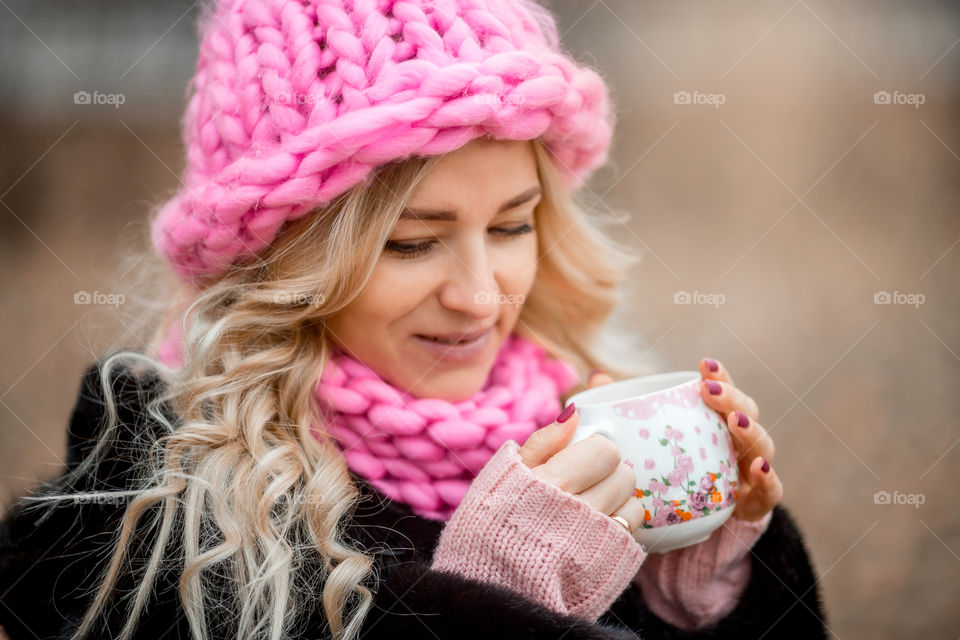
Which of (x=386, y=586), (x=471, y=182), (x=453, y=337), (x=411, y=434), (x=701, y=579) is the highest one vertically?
(x=471, y=182)

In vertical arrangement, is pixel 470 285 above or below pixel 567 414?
above

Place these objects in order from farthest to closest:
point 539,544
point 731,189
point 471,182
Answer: point 731,189, point 471,182, point 539,544

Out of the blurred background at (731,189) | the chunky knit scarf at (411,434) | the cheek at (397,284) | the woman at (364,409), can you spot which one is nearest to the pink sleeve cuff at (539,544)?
the woman at (364,409)

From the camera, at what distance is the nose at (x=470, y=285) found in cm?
123

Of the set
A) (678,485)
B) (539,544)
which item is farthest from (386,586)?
(678,485)

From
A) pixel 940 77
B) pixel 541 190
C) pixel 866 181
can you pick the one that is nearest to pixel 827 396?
pixel 866 181

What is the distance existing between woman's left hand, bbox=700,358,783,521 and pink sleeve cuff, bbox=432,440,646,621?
26cm

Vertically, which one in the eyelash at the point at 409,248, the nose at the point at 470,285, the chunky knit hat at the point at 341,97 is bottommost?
the nose at the point at 470,285

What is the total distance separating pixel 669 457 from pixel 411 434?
414mm

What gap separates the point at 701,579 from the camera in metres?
1.41

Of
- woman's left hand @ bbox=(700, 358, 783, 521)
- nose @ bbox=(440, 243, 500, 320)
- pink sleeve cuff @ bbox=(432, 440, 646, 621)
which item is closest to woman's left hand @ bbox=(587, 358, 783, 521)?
woman's left hand @ bbox=(700, 358, 783, 521)

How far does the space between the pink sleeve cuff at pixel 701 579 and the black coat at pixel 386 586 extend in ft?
0.08

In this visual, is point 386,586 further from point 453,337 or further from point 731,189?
point 731,189

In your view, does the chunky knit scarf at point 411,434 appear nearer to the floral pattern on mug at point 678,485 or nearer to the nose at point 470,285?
the nose at point 470,285
